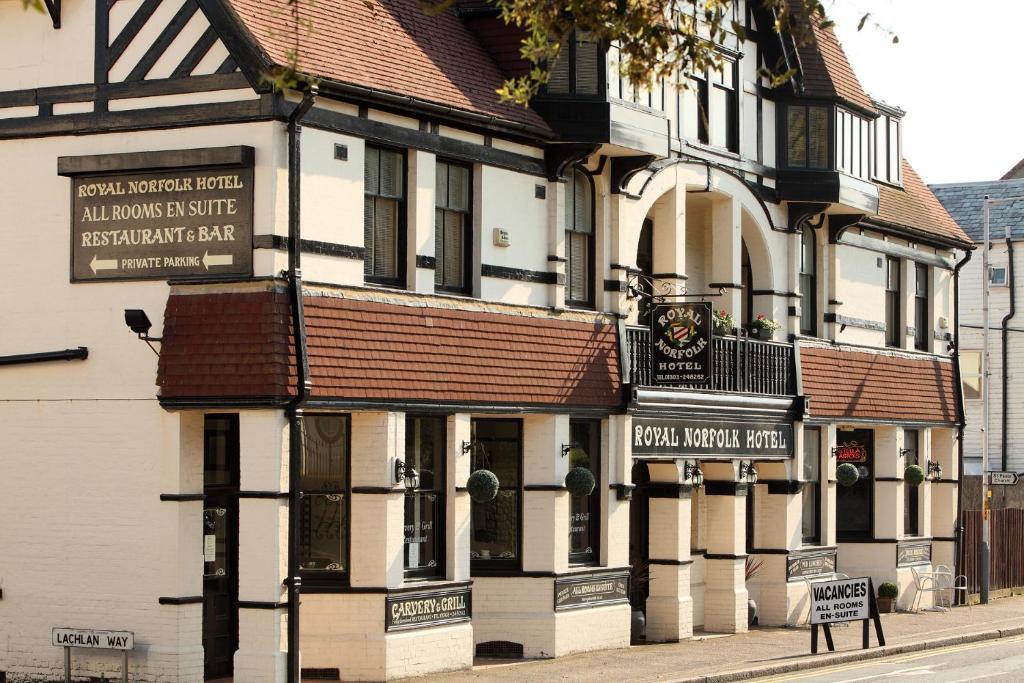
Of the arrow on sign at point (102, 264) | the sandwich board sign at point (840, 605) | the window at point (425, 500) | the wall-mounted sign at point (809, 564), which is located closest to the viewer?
the arrow on sign at point (102, 264)

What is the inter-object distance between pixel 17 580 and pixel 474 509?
6.08m

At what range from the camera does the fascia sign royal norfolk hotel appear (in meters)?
19.1

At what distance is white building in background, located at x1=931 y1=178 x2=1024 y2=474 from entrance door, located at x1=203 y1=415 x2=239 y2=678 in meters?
33.7

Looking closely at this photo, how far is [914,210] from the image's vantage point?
3444cm

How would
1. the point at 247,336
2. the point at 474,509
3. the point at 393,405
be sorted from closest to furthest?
the point at 247,336 → the point at 393,405 → the point at 474,509

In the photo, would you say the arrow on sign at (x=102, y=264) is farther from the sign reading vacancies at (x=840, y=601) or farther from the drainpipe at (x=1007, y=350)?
the drainpipe at (x=1007, y=350)

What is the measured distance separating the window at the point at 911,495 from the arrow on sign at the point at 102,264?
18957 millimetres

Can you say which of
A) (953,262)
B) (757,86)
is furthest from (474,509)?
(953,262)

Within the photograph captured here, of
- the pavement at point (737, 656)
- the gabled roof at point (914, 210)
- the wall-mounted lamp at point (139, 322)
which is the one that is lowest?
the pavement at point (737, 656)

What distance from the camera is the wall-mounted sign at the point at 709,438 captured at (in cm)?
2555

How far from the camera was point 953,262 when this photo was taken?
36281mm

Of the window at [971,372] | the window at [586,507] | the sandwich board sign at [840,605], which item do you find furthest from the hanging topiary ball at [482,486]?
the window at [971,372]

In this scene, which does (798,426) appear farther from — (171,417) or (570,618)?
(171,417)

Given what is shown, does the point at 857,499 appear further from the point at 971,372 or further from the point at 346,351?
the point at 971,372
